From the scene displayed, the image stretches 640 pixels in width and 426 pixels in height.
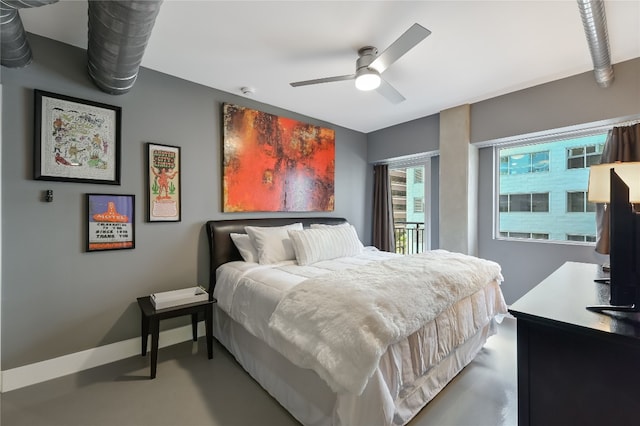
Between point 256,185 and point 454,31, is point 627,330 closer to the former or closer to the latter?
point 454,31

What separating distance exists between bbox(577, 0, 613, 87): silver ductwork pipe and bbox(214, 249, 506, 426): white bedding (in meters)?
1.99

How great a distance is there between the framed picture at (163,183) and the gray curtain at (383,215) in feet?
10.3

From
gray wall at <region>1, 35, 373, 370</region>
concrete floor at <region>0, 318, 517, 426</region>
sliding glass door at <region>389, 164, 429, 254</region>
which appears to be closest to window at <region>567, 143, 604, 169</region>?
sliding glass door at <region>389, 164, 429, 254</region>

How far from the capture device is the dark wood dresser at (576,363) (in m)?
1.00

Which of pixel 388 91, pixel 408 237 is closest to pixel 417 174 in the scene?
pixel 408 237

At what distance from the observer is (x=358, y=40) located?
2195 millimetres

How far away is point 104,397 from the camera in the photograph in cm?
196

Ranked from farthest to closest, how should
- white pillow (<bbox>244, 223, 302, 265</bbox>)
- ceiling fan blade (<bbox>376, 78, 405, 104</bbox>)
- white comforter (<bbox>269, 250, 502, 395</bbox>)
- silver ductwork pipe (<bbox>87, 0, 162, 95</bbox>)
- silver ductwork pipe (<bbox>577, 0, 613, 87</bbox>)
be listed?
white pillow (<bbox>244, 223, 302, 265</bbox>)
ceiling fan blade (<bbox>376, 78, 405, 104</bbox>)
silver ductwork pipe (<bbox>577, 0, 613, 87</bbox>)
silver ductwork pipe (<bbox>87, 0, 162, 95</bbox>)
white comforter (<bbox>269, 250, 502, 395</bbox>)

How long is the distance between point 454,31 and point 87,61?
3012 mm

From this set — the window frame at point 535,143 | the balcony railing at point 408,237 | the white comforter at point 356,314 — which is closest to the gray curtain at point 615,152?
the window frame at point 535,143

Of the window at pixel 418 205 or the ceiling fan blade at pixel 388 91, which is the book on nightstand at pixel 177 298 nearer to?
the ceiling fan blade at pixel 388 91

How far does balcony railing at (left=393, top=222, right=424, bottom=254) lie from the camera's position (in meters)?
4.93

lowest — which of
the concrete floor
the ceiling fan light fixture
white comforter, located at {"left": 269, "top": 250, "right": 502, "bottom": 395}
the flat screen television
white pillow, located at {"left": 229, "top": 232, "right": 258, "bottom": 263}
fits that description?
the concrete floor

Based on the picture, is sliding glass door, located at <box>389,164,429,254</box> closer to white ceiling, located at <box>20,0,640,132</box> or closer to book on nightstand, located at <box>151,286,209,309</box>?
white ceiling, located at <box>20,0,640,132</box>
